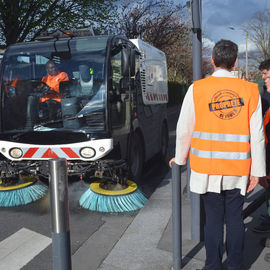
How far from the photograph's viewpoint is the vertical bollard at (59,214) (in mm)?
1915

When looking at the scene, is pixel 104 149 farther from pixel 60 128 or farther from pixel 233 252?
pixel 233 252

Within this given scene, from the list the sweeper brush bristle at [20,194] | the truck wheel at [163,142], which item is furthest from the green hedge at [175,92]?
the sweeper brush bristle at [20,194]

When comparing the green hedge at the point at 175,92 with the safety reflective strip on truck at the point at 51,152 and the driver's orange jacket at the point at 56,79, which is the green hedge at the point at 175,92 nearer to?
the driver's orange jacket at the point at 56,79

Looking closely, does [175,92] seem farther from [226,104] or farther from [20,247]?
[226,104]

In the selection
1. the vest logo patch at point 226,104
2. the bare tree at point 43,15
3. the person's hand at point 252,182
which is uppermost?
the bare tree at point 43,15

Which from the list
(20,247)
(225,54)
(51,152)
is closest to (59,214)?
(225,54)

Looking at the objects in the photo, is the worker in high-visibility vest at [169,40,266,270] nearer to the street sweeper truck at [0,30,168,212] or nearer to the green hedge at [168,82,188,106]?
the street sweeper truck at [0,30,168,212]

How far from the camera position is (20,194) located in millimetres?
5242

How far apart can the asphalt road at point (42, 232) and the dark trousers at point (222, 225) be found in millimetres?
1154

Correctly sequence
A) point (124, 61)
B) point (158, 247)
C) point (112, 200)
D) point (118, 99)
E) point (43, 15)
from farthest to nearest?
point (43, 15), point (118, 99), point (124, 61), point (112, 200), point (158, 247)

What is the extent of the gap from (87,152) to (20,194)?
4.10 ft

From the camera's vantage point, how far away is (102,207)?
485 centimetres

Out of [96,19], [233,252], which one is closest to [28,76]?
[233,252]

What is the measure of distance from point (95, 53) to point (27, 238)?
2708 mm
